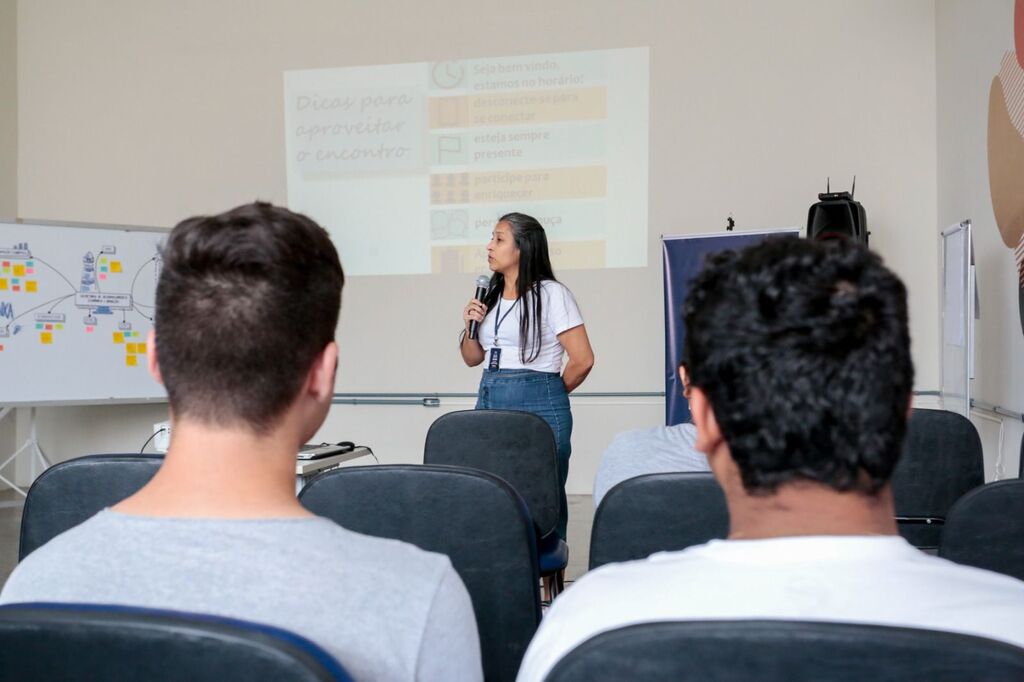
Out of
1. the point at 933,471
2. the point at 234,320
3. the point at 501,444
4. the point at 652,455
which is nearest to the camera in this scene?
the point at 234,320

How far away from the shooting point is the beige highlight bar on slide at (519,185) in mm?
5605

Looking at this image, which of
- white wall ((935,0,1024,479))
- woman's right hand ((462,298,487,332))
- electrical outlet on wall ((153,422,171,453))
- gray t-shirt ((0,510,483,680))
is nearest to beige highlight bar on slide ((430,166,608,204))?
white wall ((935,0,1024,479))

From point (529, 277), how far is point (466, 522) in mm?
1856

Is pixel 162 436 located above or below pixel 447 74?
below

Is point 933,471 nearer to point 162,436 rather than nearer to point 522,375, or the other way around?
point 522,375

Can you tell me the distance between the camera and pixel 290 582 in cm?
82

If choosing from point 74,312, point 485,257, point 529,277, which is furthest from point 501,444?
point 74,312

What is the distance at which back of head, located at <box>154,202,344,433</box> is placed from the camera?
0.91 m

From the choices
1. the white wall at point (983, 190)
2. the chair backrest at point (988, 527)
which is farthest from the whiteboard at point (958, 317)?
the chair backrest at point (988, 527)

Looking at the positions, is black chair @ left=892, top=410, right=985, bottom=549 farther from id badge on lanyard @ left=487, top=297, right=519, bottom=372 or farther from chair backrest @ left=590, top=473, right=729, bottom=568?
id badge on lanyard @ left=487, top=297, right=519, bottom=372

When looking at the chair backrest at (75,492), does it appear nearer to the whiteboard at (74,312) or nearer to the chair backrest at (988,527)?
the chair backrest at (988,527)

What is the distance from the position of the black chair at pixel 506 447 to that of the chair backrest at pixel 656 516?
1056mm

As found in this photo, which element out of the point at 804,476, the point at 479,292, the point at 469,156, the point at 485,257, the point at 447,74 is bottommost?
the point at 804,476

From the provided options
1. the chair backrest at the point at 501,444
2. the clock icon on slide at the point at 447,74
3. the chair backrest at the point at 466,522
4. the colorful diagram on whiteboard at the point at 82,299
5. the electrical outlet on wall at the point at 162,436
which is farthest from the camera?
the clock icon on slide at the point at 447,74
